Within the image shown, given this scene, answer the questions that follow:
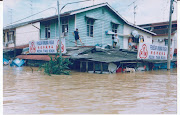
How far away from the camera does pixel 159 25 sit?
27828 mm

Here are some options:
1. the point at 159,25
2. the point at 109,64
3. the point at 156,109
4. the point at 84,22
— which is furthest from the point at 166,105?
the point at 159,25

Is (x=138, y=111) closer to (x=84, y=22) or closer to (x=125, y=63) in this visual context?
(x=125, y=63)

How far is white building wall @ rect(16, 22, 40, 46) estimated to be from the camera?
19344mm

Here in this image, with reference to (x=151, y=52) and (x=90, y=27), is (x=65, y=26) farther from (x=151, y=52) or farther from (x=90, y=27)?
(x=151, y=52)

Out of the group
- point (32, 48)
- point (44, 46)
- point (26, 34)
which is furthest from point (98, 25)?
point (26, 34)

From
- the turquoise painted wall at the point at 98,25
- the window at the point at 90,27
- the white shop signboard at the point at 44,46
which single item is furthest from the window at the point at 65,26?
the window at the point at 90,27

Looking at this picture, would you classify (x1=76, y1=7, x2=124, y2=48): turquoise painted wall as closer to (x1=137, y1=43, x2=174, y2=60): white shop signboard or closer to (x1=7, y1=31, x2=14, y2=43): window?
(x1=137, y1=43, x2=174, y2=60): white shop signboard

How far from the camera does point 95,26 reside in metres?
17.2

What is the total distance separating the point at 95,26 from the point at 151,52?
547 centimetres

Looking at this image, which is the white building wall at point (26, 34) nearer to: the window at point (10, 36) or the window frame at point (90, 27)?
the window at point (10, 36)

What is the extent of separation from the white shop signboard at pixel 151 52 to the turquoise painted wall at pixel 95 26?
4600 millimetres

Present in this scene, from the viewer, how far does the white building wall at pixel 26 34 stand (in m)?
19.3

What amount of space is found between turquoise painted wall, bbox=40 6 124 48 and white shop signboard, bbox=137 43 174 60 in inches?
181

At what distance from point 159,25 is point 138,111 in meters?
25.8
